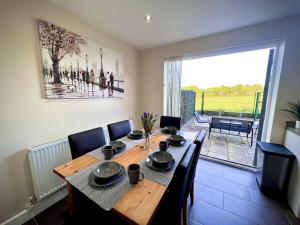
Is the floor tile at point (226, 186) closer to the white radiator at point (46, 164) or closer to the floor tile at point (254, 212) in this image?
the floor tile at point (254, 212)

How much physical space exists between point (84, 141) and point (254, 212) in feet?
7.05

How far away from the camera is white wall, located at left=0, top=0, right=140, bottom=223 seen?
1.27 meters

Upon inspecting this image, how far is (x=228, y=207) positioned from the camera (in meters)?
1.60

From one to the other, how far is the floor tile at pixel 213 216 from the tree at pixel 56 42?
91.8 inches

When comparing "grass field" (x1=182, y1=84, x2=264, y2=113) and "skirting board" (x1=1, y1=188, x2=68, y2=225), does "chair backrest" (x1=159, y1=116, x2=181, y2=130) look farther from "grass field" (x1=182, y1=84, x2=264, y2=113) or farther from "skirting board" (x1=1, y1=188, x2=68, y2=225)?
"skirting board" (x1=1, y1=188, x2=68, y2=225)

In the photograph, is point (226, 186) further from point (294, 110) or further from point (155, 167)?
point (155, 167)

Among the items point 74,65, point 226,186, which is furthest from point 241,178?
point 74,65

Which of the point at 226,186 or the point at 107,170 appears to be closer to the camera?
the point at 107,170

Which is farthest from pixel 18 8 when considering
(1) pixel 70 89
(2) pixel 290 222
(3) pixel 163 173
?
(2) pixel 290 222

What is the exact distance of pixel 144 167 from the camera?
1110mm

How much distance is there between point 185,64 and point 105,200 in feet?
9.08

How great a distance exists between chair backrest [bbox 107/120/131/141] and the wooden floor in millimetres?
1000

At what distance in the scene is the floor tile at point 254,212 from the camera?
1429mm

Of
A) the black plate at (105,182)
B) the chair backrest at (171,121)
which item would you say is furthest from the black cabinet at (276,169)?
the black plate at (105,182)
